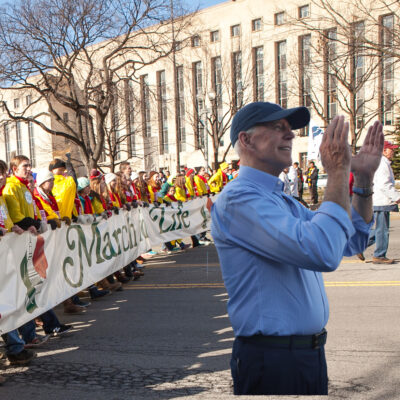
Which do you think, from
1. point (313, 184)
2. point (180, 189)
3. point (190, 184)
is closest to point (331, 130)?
point (180, 189)

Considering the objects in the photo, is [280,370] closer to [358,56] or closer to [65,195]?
[65,195]

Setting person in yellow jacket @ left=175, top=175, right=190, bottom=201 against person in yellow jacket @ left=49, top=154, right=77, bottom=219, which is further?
person in yellow jacket @ left=175, top=175, right=190, bottom=201

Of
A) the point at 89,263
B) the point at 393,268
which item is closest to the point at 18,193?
the point at 89,263

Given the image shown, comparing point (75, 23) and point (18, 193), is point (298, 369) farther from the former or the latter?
point (75, 23)

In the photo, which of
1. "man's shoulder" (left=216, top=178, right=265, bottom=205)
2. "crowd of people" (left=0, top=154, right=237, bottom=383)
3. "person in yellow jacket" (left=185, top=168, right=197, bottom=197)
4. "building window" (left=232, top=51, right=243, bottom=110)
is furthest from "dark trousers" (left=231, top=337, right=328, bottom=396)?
"building window" (left=232, top=51, right=243, bottom=110)

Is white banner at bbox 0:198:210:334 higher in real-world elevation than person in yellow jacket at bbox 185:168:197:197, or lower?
lower

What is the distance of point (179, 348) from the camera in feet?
16.6

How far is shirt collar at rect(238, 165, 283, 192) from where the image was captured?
182cm

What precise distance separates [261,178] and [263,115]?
0.23 meters

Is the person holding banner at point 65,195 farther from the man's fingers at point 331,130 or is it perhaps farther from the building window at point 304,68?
the building window at point 304,68

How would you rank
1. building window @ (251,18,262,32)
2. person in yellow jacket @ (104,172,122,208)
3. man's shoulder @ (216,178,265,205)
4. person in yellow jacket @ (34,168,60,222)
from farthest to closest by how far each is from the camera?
building window @ (251,18,262,32)
person in yellow jacket @ (104,172,122,208)
person in yellow jacket @ (34,168,60,222)
man's shoulder @ (216,178,265,205)

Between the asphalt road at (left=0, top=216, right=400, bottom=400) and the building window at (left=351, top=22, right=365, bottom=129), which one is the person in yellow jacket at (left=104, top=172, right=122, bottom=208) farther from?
the building window at (left=351, top=22, right=365, bottom=129)

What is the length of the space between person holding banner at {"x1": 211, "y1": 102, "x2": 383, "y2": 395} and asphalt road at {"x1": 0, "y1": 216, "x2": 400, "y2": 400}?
6.39 ft

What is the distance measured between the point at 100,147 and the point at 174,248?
37.3ft
